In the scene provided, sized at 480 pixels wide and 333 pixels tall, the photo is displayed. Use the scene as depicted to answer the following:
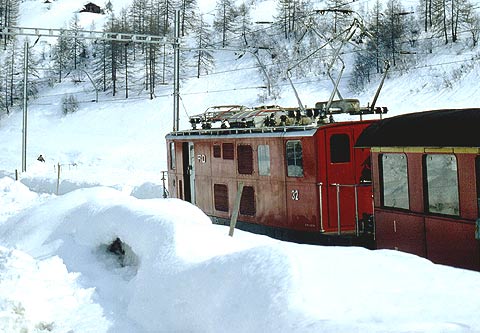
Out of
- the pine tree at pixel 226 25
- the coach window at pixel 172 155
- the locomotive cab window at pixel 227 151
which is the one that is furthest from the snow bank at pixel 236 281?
the pine tree at pixel 226 25

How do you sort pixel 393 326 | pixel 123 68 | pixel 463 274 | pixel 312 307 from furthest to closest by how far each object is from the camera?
1. pixel 123 68
2. pixel 463 274
3. pixel 312 307
4. pixel 393 326

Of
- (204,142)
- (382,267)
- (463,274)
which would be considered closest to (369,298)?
(382,267)

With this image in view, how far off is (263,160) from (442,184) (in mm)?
5459

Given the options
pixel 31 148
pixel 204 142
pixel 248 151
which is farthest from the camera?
pixel 31 148

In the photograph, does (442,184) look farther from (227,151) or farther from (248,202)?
(227,151)

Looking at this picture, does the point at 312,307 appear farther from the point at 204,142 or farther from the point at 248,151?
the point at 204,142

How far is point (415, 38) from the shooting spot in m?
54.6

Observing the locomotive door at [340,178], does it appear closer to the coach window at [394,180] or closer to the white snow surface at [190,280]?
the coach window at [394,180]

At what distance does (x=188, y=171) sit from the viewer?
18.0 metres

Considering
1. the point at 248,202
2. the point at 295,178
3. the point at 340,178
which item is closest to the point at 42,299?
the point at 295,178

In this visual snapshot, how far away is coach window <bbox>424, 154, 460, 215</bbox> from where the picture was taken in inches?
348

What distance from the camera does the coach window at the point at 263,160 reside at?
13742mm

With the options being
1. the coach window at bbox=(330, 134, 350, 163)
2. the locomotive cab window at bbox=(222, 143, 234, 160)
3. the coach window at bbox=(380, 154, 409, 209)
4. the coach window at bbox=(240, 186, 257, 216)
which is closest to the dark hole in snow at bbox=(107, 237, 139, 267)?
the coach window at bbox=(380, 154, 409, 209)

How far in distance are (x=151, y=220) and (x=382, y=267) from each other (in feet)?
12.8
